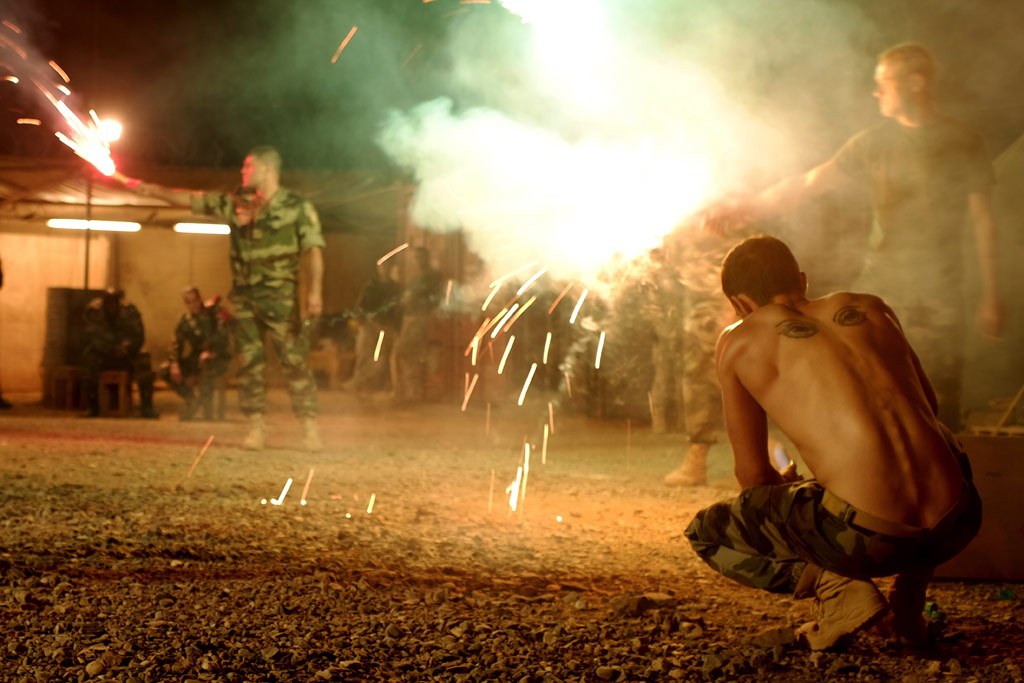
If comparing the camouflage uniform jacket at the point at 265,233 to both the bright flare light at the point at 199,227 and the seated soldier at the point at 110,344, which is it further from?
the bright flare light at the point at 199,227

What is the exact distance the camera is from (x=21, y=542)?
368cm

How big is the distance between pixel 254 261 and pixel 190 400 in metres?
3.22

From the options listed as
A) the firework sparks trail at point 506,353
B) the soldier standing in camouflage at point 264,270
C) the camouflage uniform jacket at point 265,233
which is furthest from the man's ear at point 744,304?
the firework sparks trail at point 506,353

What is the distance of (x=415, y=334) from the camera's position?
11.3 metres

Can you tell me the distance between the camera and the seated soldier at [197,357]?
30.8 ft

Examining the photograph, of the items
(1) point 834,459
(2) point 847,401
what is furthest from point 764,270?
(1) point 834,459

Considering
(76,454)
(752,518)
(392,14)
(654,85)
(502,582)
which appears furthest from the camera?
(392,14)

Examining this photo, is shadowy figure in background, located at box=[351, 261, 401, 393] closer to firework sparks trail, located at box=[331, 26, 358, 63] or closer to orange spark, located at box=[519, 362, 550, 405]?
orange spark, located at box=[519, 362, 550, 405]

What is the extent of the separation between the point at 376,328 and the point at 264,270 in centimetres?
543

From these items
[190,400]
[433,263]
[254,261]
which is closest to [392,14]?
[433,263]

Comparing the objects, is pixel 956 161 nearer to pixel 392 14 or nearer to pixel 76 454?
pixel 76 454

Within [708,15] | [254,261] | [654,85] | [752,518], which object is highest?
[708,15]

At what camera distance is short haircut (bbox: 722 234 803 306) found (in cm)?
279

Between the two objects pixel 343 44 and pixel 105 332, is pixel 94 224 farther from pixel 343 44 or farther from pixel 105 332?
pixel 343 44
